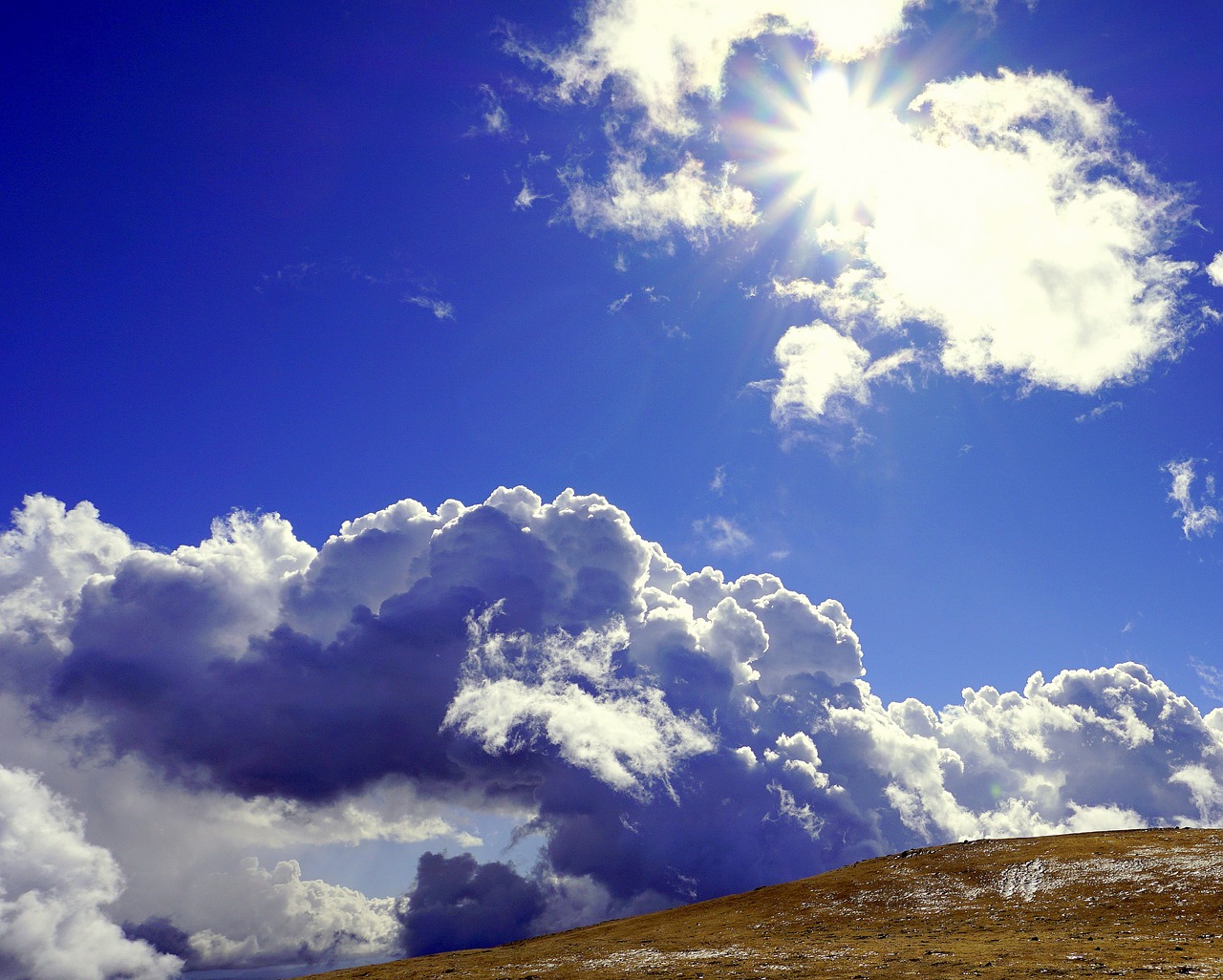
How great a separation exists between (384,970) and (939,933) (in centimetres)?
5315

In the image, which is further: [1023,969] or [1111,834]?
[1111,834]

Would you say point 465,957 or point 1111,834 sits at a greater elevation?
point 1111,834

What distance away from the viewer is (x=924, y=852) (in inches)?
3738

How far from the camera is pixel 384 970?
71.9 m

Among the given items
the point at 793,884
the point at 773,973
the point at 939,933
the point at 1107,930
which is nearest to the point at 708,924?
the point at 793,884

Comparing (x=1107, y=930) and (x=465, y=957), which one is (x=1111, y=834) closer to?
(x=1107, y=930)

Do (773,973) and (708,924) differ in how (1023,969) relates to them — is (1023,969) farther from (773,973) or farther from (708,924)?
(708,924)

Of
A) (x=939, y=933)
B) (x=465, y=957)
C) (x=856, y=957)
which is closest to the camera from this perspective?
(x=856, y=957)

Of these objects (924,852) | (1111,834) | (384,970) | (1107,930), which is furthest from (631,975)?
(1111,834)

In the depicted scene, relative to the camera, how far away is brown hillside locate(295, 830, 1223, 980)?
1938 inches

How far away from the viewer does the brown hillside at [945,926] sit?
4922 cm

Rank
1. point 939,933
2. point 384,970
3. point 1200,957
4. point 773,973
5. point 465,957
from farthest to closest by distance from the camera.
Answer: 1. point 465,957
2. point 384,970
3. point 939,933
4. point 773,973
5. point 1200,957

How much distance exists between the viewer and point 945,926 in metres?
65.5

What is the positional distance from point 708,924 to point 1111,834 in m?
52.9
